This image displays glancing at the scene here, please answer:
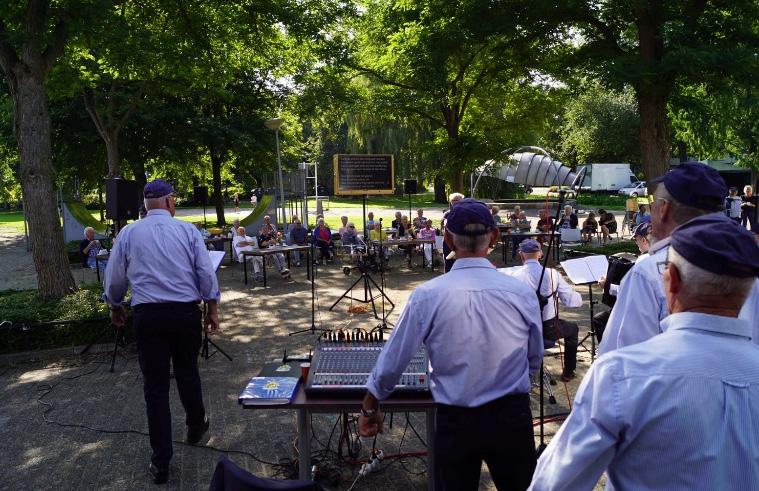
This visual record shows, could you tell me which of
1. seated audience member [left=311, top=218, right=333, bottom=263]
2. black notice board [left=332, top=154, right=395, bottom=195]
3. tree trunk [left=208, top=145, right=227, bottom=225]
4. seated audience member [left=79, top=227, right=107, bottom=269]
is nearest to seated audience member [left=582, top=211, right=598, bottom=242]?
seated audience member [left=311, top=218, right=333, bottom=263]

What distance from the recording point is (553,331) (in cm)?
649

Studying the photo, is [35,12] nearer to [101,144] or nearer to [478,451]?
[478,451]

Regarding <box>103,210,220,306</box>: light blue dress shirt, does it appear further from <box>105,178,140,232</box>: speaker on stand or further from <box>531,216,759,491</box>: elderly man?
<box>105,178,140,232</box>: speaker on stand

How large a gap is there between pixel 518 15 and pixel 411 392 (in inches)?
564

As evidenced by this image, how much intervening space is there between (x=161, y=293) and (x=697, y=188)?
12.3 ft

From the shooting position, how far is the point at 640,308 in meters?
2.57

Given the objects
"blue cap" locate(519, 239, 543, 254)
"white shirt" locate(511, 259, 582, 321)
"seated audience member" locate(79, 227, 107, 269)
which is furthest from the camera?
"seated audience member" locate(79, 227, 107, 269)

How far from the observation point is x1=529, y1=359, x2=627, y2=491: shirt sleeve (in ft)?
4.93

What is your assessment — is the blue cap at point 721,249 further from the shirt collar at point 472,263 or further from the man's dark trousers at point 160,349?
the man's dark trousers at point 160,349

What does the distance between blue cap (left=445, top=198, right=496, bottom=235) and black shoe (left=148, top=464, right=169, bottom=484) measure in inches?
123

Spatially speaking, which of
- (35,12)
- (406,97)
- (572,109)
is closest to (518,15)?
(406,97)

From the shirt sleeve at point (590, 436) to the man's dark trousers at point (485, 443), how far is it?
105cm

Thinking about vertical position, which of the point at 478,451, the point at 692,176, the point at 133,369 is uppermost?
the point at 692,176

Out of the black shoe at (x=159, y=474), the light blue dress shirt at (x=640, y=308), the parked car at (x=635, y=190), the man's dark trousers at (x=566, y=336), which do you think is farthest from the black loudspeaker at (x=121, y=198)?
the parked car at (x=635, y=190)
